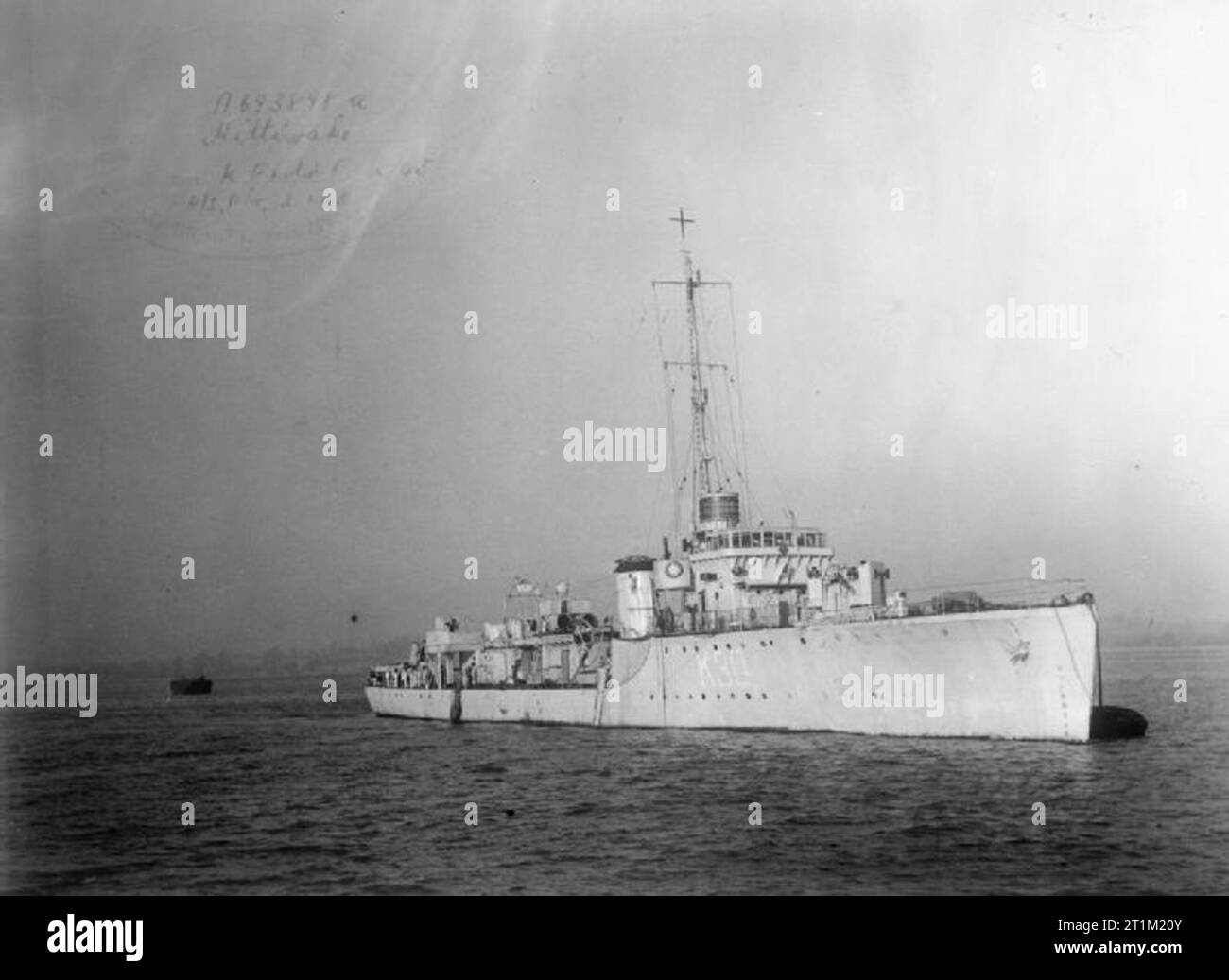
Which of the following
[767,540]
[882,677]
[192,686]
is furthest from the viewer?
[192,686]

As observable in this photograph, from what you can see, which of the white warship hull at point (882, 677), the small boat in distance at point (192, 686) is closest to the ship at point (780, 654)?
the white warship hull at point (882, 677)

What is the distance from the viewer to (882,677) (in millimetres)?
25906

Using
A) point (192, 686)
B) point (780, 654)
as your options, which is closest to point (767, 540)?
point (780, 654)

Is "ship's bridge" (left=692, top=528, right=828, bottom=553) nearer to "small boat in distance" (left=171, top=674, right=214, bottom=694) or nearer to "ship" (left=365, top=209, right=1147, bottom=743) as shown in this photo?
"ship" (left=365, top=209, right=1147, bottom=743)

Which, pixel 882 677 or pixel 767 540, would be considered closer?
pixel 882 677

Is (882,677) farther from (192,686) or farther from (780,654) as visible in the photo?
(192,686)

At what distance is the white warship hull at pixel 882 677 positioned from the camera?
907 inches

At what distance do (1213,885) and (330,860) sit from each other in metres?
10.0

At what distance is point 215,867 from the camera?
16969 millimetres

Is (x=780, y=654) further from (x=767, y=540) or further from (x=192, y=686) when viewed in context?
(x=192, y=686)

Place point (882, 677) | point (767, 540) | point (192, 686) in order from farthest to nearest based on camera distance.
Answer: point (192, 686) < point (767, 540) < point (882, 677)

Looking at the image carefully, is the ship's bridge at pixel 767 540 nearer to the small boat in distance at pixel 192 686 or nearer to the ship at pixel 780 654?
the ship at pixel 780 654
